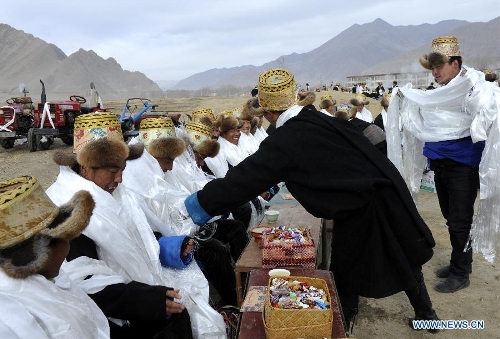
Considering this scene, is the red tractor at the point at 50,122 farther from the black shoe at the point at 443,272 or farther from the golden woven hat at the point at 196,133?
the black shoe at the point at 443,272

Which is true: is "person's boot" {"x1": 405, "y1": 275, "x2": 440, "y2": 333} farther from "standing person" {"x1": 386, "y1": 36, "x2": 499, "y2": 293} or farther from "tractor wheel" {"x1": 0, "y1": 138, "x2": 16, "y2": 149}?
"tractor wheel" {"x1": 0, "y1": 138, "x2": 16, "y2": 149}

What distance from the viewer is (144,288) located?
2301 mm

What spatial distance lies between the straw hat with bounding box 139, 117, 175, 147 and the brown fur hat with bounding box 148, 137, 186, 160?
0.28 metres

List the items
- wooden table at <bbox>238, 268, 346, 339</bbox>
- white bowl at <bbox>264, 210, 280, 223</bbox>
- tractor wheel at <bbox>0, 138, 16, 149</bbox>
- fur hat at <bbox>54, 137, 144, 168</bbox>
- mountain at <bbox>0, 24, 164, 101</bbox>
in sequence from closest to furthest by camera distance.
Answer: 1. wooden table at <bbox>238, 268, 346, 339</bbox>
2. fur hat at <bbox>54, 137, 144, 168</bbox>
3. white bowl at <bbox>264, 210, 280, 223</bbox>
4. tractor wheel at <bbox>0, 138, 16, 149</bbox>
5. mountain at <bbox>0, 24, 164, 101</bbox>

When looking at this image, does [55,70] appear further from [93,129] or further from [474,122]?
[474,122]

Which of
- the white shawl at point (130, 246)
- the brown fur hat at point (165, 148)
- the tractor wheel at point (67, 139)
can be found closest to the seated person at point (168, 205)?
the brown fur hat at point (165, 148)

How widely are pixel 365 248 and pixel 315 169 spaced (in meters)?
0.62

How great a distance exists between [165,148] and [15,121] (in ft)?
38.1

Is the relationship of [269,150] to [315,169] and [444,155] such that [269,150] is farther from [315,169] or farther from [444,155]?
[444,155]

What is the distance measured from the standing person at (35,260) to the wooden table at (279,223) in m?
1.45

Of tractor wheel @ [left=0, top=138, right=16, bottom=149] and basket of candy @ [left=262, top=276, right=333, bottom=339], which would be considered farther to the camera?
tractor wheel @ [left=0, top=138, right=16, bottom=149]

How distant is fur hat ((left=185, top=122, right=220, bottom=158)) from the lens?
5168 mm

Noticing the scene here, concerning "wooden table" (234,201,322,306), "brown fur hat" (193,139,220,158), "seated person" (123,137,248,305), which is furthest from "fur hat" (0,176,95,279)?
"brown fur hat" (193,139,220,158)

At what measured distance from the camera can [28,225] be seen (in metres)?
1.49
